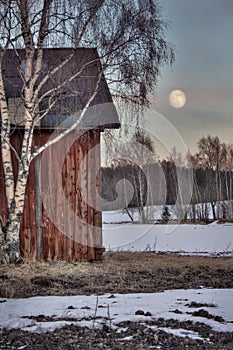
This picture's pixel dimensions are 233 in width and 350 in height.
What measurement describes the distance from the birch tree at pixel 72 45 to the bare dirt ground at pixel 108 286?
4.61ft

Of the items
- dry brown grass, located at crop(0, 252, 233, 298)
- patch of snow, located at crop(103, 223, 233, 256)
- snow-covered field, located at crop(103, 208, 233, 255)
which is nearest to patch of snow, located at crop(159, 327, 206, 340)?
dry brown grass, located at crop(0, 252, 233, 298)

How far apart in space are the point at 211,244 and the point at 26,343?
548 inches

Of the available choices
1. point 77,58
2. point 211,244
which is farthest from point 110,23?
point 211,244

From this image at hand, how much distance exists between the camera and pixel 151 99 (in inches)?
363

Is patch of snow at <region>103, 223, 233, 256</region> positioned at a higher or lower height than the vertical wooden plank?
lower

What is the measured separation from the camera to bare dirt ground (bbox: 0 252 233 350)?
12.2 feet

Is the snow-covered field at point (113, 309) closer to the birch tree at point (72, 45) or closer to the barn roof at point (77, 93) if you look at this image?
the birch tree at point (72, 45)

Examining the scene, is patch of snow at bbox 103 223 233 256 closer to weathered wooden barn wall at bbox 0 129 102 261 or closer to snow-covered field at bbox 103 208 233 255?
snow-covered field at bbox 103 208 233 255

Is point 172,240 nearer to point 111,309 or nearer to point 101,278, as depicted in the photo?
point 101,278

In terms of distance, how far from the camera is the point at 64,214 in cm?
961

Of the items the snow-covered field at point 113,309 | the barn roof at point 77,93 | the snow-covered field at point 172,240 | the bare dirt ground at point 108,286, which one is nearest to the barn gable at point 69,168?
the barn roof at point 77,93

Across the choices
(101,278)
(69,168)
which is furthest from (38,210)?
(101,278)

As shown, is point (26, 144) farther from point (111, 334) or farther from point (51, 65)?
point (111, 334)

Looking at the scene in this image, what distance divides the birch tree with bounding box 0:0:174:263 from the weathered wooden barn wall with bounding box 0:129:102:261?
2.46ft
